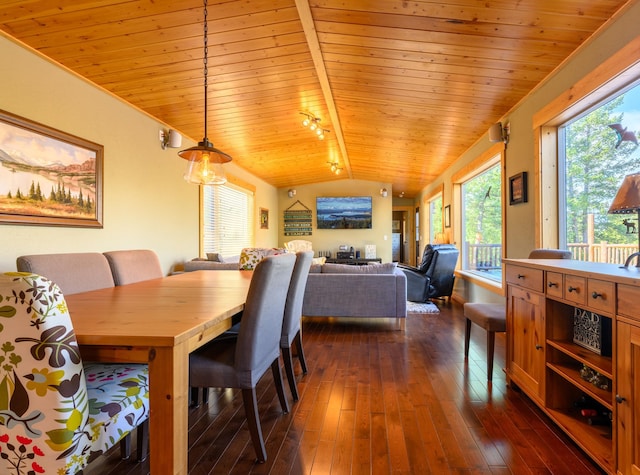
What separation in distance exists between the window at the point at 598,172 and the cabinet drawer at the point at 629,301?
3.97ft

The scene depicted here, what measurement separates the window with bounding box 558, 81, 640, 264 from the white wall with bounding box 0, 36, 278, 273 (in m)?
4.05

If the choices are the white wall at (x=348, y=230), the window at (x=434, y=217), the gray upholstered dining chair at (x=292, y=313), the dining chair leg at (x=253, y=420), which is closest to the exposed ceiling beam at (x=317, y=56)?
the gray upholstered dining chair at (x=292, y=313)

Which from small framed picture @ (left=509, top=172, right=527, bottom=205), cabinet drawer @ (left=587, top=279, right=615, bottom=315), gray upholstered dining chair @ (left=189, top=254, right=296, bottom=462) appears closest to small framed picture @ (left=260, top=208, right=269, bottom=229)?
small framed picture @ (left=509, top=172, right=527, bottom=205)

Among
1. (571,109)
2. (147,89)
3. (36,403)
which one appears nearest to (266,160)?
(147,89)

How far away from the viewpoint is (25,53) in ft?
7.62

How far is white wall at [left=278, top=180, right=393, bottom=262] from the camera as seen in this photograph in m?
8.37

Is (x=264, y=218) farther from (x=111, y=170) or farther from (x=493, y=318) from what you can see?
(x=493, y=318)

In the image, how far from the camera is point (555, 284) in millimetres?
1714

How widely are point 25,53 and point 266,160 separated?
3.90 metres

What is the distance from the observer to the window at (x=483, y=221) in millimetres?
4309

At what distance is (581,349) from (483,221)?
3.43 meters

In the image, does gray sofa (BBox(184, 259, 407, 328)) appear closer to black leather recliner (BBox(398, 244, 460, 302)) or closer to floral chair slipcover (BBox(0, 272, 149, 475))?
black leather recliner (BBox(398, 244, 460, 302))

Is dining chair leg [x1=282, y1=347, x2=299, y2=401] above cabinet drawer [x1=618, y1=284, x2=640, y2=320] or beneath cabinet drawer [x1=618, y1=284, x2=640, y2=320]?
beneath

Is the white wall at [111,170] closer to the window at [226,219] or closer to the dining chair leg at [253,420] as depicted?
the window at [226,219]
